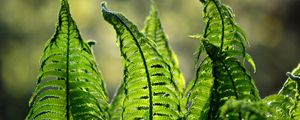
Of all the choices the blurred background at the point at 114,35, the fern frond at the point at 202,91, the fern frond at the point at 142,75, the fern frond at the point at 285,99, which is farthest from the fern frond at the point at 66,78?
the blurred background at the point at 114,35

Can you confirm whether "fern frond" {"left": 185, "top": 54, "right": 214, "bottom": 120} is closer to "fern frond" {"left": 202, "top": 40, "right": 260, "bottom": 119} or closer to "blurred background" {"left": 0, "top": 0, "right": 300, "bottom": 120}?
"fern frond" {"left": 202, "top": 40, "right": 260, "bottom": 119}

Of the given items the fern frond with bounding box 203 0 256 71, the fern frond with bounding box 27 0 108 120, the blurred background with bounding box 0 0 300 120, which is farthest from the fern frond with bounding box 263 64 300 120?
the blurred background with bounding box 0 0 300 120

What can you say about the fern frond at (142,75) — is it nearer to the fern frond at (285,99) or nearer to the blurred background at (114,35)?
the fern frond at (285,99)

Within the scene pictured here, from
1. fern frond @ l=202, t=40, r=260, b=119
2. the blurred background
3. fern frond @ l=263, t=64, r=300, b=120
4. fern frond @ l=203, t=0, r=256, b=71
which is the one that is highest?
the blurred background

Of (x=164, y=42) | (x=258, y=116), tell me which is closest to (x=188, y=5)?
(x=164, y=42)

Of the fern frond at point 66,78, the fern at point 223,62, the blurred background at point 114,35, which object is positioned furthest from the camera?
the blurred background at point 114,35

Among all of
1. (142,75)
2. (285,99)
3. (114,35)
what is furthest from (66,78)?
(114,35)

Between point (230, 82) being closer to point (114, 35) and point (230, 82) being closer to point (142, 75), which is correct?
point (142, 75)
